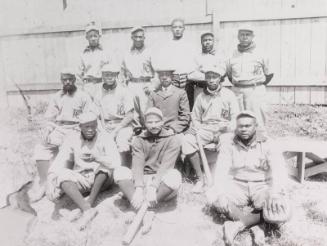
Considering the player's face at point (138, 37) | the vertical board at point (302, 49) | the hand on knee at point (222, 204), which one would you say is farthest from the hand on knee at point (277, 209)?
the vertical board at point (302, 49)

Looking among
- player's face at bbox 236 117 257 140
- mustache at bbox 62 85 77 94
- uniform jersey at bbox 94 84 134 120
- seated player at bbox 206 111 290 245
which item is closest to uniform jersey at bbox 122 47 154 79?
uniform jersey at bbox 94 84 134 120

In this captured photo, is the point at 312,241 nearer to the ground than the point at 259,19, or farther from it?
nearer to the ground

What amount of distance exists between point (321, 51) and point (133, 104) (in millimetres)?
4159

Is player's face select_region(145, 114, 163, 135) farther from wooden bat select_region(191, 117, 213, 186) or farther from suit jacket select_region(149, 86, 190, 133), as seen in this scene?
wooden bat select_region(191, 117, 213, 186)

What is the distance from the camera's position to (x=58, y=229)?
148 inches

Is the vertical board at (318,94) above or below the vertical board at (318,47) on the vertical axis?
below

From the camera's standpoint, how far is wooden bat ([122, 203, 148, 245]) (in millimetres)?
3352

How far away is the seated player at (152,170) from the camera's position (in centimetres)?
376

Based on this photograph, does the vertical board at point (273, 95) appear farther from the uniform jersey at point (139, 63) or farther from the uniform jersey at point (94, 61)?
the uniform jersey at point (94, 61)

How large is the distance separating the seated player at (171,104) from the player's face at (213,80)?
0.32 metres

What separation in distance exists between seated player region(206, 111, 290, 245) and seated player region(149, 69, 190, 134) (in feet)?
2.88

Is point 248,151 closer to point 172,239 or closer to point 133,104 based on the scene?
point 172,239

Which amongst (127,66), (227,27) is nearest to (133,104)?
(127,66)

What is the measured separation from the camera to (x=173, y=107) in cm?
457
